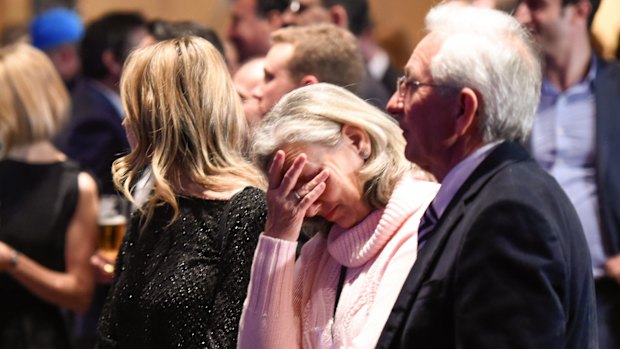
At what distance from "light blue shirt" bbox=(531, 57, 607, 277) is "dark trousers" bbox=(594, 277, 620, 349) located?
0.21 ft

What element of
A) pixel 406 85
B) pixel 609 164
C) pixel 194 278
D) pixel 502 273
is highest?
pixel 406 85

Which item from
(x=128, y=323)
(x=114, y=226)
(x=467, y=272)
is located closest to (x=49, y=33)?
(x=114, y=226)

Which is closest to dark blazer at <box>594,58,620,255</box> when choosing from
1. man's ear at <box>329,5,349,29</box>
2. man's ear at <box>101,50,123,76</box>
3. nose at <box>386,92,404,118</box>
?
man's ear at <box>329,5,349,29</box>

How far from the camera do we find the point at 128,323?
2.56 metres

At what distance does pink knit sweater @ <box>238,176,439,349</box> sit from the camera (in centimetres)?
221

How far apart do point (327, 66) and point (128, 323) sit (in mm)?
990

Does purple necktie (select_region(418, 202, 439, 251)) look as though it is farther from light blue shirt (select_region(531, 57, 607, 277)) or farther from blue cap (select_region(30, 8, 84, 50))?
blue cap (select_region(30, 8, 84, 50))

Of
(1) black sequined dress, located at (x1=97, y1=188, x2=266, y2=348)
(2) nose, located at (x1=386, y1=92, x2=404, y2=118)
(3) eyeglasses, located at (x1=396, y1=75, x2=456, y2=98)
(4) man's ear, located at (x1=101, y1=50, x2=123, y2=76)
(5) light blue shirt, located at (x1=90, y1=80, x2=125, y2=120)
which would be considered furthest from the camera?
(4) man's ear, located at (x1=101, y1=50, x2=123, y2=76)

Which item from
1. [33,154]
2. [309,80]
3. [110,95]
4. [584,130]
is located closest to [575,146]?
[584,130]

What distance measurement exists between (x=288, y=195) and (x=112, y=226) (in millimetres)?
1252

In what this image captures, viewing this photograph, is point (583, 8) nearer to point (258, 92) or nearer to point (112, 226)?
point (258, 92)

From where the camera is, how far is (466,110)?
6.81 feet

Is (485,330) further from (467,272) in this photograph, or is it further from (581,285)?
(581,285)

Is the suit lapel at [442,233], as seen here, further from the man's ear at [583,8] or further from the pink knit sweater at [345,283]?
the man's ear at [583,8]
